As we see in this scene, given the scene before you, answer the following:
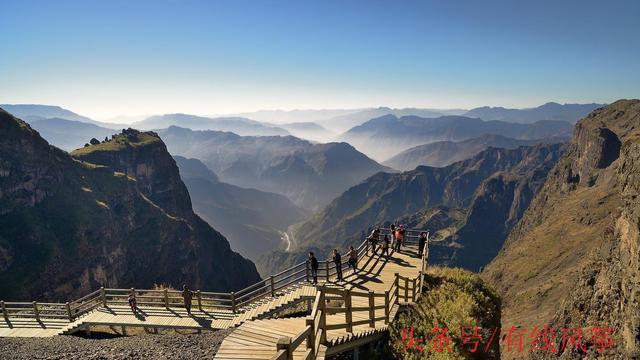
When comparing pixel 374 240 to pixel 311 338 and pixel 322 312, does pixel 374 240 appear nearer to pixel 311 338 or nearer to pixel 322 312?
pixel 322 312

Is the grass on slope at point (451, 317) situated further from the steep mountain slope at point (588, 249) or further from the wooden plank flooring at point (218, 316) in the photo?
the steep mountain slope at point (588, 249)

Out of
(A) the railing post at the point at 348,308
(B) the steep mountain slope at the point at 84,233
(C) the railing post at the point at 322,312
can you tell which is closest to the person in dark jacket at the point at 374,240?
(A) the railing post at the point at 348,308

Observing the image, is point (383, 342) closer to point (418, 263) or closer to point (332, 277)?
point (332, 277)

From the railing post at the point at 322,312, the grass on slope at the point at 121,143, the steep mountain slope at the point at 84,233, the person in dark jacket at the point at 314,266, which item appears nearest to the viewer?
the railing post at the point at 322,312

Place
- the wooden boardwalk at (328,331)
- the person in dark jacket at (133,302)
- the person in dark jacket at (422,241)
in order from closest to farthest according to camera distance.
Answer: the wooden boardwalk at (328,331)
the person in dark jacket at (133,302)
the person in dark jacket at (422,241)

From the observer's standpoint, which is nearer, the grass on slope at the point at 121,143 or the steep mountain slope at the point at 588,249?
the steep mountain slope at the point at 588,249

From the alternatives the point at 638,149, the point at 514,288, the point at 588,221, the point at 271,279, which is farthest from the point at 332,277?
the point at 588,221
